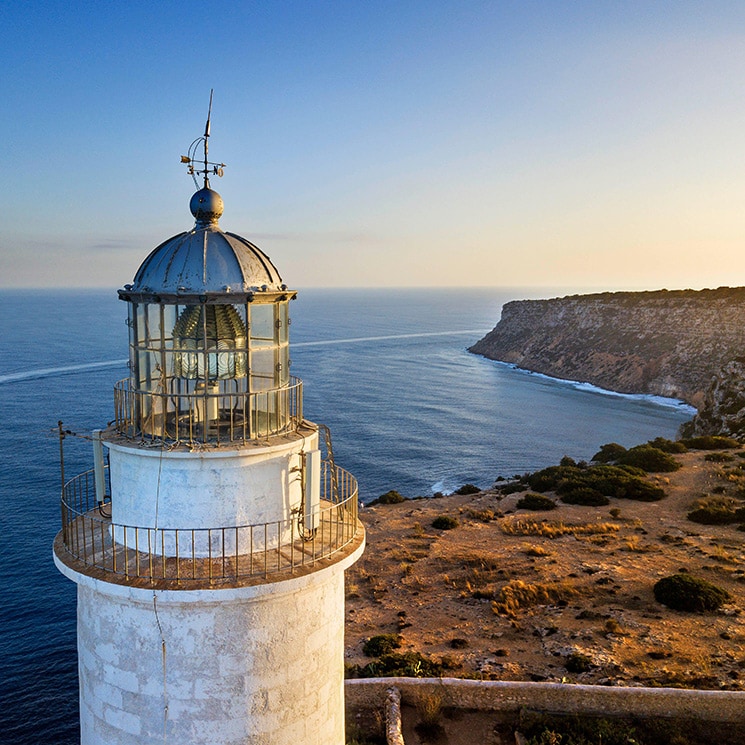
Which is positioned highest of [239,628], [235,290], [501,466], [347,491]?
[235,290]

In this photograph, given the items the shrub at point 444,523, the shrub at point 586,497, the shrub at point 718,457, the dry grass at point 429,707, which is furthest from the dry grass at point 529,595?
the shrub at point 718,457

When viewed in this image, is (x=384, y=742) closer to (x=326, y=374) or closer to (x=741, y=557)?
(x=741, y=557)

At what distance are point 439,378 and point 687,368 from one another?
3255 cm

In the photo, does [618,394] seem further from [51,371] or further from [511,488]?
[51,371]

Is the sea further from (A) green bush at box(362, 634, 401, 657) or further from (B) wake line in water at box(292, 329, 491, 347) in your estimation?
(A) green bush at box(362, 634, 401, 657)

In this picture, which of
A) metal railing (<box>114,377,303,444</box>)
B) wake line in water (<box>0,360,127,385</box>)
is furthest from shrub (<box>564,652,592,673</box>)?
wake line in water (<box>0,360,127,385</box>)

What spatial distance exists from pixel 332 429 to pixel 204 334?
50231 millimetres

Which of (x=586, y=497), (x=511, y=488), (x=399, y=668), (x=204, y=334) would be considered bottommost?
(x=511, y=488)

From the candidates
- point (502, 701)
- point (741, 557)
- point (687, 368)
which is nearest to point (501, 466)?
point (741, 557)

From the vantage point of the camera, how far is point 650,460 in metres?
35.1

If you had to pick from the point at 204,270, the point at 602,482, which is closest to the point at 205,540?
the point at 204,270

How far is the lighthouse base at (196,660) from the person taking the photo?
18.1ft

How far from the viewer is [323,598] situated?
6.14 metres

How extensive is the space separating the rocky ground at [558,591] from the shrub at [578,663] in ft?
0.11
